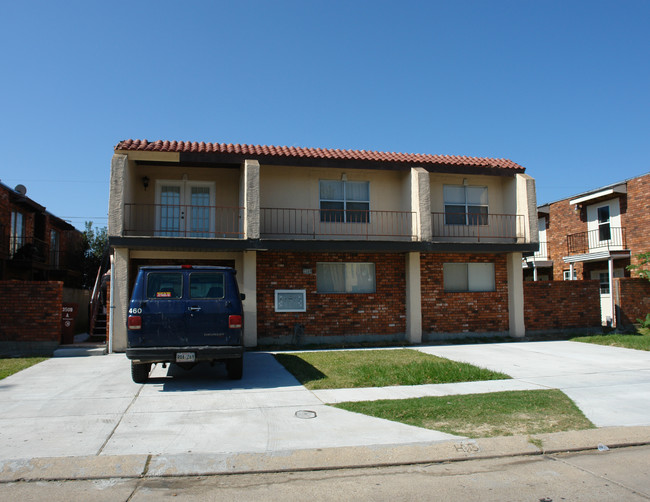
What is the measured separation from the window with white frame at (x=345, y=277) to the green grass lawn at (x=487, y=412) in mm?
7410

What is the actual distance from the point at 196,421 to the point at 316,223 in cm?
936

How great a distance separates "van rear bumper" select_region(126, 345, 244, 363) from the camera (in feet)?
26.9

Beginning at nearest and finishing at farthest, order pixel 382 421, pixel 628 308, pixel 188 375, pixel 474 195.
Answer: pixel 382 421 < pixel 188 375 < pixel 474 195 < pixel 628 308

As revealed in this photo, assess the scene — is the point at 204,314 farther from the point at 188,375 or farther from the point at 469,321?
the point at 469,321

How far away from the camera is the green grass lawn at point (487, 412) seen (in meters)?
6.03

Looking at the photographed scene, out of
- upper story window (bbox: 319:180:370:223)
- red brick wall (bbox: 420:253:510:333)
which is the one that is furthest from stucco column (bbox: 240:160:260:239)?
red brick wall (bbox: 420:253:510:333)

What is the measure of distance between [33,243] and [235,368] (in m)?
15.3

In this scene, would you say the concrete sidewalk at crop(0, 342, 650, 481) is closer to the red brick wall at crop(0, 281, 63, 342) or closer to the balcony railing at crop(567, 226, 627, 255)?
the red brick wall at crop(0, 281, 63, 342)

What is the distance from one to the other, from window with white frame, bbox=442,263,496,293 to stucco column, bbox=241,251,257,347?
233 inches

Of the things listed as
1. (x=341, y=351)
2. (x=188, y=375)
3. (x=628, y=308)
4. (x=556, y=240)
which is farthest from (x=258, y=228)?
(x=556, y=240)

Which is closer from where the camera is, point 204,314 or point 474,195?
point 204,314

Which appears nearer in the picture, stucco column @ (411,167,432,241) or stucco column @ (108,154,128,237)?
stucco column @ (108,154,128,237)

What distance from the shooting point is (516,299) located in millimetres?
15789

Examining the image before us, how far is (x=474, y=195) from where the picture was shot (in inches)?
651
